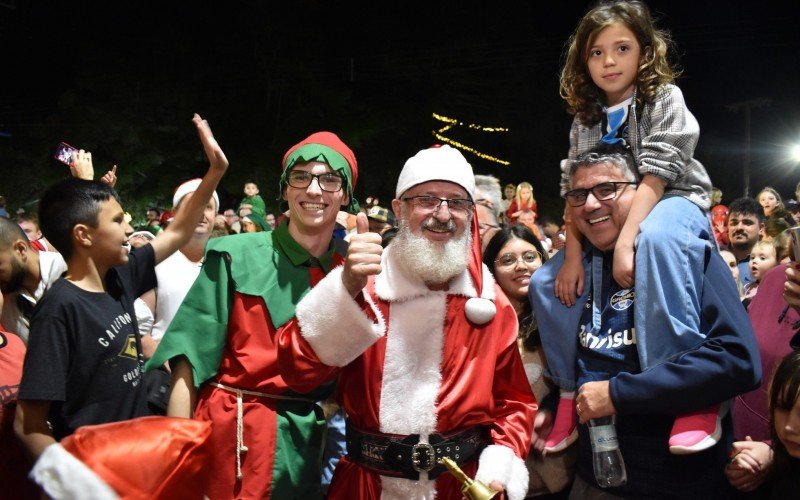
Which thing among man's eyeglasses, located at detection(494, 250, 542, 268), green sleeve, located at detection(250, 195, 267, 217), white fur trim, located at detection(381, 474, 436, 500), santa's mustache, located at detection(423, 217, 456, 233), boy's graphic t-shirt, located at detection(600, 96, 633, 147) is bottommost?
white fur trim, located at detection(381, 474, 436, 500)

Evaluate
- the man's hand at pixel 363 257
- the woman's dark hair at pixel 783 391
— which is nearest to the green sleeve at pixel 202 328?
the man's hand at pixel 363 257

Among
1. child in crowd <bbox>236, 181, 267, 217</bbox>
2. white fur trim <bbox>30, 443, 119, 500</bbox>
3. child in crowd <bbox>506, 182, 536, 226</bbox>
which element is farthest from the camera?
child in crowd <bbox>236, 181, 267, 217</bbox>

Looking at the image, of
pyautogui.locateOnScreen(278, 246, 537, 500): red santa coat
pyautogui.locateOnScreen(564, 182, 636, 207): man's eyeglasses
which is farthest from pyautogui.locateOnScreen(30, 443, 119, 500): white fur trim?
pyautogui.locateOnScreen(564, 182, 636, 207): man's eyeglasses

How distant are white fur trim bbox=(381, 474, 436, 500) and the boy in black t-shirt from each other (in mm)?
1236

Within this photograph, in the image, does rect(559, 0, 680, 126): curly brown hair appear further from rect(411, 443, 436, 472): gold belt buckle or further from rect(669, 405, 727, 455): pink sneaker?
rect(411, 443, 436, 472): gold belt buckle

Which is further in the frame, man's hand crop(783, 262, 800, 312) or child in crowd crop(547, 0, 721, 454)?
man's hand crop(783, 262, 800, 312)

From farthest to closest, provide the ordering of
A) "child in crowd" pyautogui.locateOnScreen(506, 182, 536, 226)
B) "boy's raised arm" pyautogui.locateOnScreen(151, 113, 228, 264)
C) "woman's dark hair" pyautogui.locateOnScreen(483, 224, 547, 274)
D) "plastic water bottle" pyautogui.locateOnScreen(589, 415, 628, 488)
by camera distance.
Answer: "child in crowd" pyautogui.locateOnScreen(506, 182, 536, 226) < "woman's dark hair" pyautogui.locateOnScreen(483, 224, 547, 274) < "boy's raised arm" pyautogui.locateOnScreen(151, 113, 228, 264) < "plastic water bottle" pyautogui.locateOnScreen(589, 415, 628, 488)

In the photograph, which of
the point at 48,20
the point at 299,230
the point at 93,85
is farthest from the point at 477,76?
the point at 299,230

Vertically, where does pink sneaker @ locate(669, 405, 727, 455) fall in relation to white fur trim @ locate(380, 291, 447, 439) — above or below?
below

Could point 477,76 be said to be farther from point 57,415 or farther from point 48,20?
point 57,415

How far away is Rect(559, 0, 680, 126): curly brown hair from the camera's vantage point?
2881 mm

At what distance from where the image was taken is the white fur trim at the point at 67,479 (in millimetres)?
1597

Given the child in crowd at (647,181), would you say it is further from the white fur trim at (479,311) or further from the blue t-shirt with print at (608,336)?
the white fur trim at (479,311)

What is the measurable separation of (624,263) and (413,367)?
3.01ft
